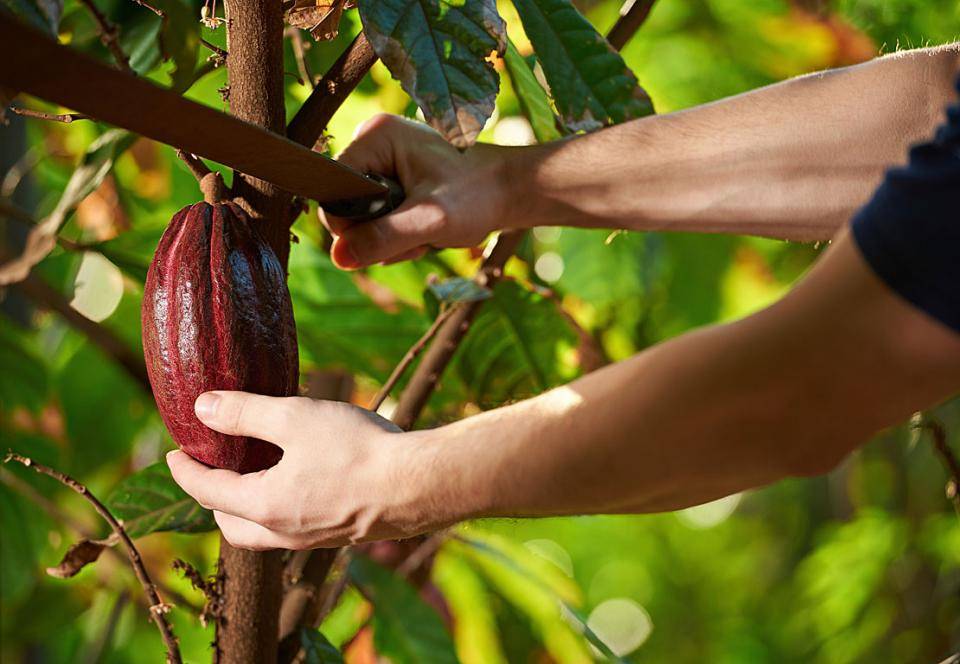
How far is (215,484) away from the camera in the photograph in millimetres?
475

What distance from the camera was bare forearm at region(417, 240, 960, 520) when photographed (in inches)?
13.5

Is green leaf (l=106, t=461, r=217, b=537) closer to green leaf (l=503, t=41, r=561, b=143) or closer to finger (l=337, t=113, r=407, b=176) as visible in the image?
finger (l=337, t=113, r=407, b=176)

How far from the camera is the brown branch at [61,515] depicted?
2.18 feet

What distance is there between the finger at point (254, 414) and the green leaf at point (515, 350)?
1.36 feet

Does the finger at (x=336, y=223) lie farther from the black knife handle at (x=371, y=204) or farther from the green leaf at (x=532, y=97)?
the green leaf at (x=532, y=97)

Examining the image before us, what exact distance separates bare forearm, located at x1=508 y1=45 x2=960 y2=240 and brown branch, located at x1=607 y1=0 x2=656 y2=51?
0.12 m

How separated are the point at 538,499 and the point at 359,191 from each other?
229 millimetres

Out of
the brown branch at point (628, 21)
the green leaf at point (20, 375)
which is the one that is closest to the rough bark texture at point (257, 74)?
the brown branch at point (628, 21)

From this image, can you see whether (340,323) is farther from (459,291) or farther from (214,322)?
(214,322)

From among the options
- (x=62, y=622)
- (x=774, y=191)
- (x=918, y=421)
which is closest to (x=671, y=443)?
(x=774, y=191)

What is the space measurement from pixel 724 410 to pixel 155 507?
15.7 inches

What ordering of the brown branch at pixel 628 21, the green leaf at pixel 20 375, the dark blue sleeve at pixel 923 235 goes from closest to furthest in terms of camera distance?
the dark blue sleeve at pixel 923 235, the brown branch at pixel 628 21, the green leaf at pixel 20 375

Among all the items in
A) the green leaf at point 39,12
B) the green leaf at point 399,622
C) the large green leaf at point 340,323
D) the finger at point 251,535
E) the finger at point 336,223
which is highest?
the green leaf at point 39,12

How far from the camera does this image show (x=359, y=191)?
549 millimetres
